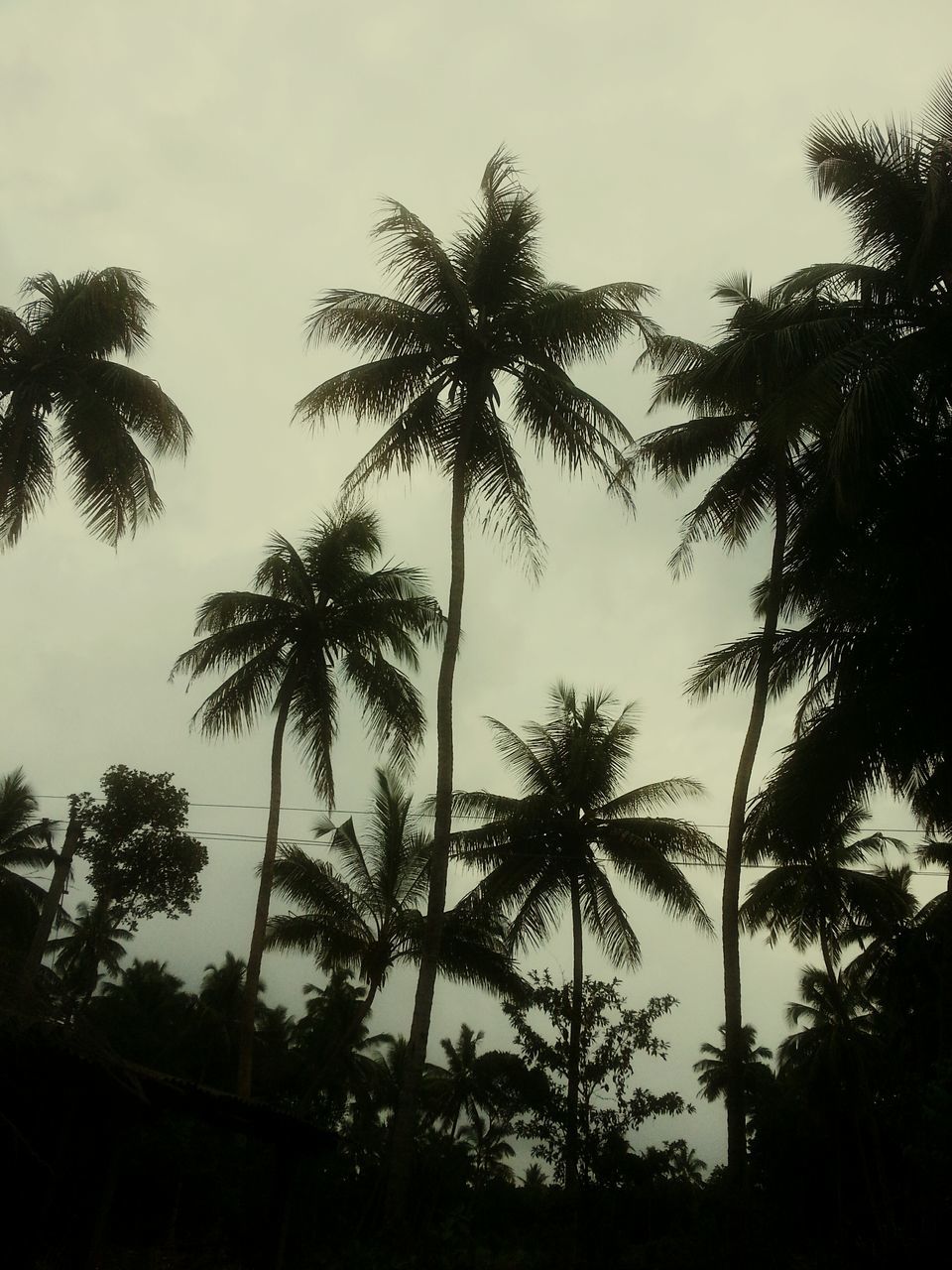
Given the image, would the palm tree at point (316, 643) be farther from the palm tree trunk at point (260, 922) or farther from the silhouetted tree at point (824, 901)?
the silhouetted tree at point (824, 901)

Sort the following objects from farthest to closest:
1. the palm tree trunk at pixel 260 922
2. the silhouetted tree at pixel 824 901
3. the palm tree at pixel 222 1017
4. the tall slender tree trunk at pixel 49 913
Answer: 1. the palm tree at pixel 222 1017
2. the silhouetted tree at pixel 824 901
3. the palm tree trunk at pixel 260 922
4. the tall slender tree trunk at pixel 49 913

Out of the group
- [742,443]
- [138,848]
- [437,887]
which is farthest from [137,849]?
[742,443]

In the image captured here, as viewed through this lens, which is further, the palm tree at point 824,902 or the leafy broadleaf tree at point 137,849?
the palm tree at point 824,902

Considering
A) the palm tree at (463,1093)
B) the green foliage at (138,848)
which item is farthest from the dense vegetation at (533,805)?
the palm tree at (463,1093)

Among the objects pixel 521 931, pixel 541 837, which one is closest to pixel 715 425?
pixel 541 837

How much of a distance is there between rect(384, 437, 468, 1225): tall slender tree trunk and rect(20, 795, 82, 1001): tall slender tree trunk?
489cm

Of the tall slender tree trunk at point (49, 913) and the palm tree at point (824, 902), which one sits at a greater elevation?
the palm tree at point (824, 902)

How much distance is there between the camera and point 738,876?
16.2 metres

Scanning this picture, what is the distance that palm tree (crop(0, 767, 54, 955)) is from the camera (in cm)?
2839

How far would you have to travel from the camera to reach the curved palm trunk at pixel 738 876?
14547 millimetres

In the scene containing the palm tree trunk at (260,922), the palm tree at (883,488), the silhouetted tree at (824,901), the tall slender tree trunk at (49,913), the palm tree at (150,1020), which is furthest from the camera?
the silhouetted tree at (824,901)

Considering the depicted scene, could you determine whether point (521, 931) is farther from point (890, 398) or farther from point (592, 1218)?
point (890, 398)

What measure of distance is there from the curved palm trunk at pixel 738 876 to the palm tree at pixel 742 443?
2 centimetres

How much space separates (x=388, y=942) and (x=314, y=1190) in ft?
17.6
